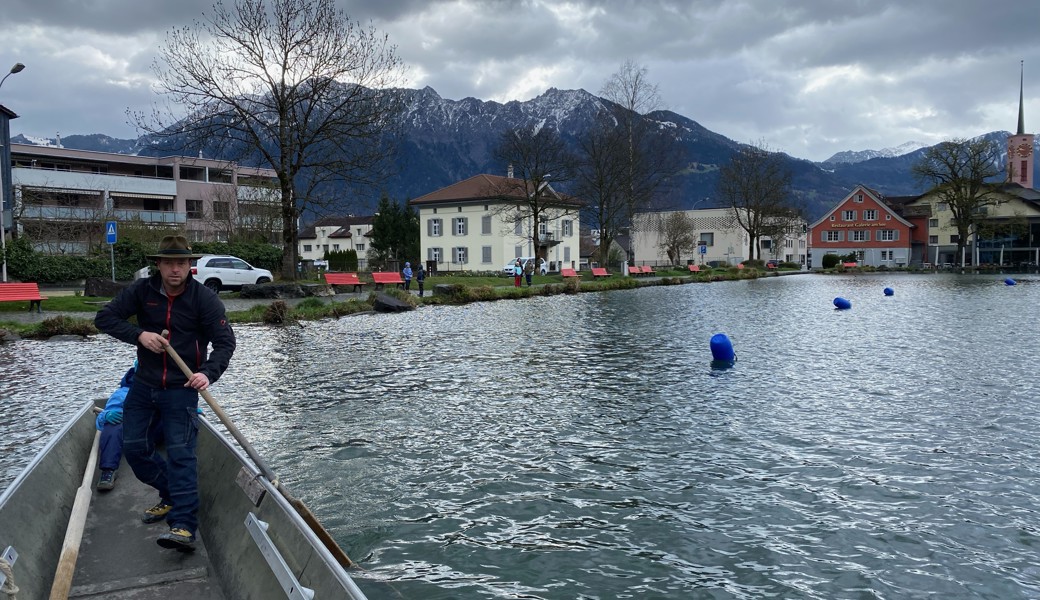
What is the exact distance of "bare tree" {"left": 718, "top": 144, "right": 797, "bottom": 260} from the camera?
269ft

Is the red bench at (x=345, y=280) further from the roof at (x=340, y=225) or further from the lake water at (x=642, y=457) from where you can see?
the roof at (x=340, y=225)

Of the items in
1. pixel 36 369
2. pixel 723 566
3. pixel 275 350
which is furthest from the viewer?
pixel 275 350

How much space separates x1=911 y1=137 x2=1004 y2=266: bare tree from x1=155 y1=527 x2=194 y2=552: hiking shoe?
88.0 metres

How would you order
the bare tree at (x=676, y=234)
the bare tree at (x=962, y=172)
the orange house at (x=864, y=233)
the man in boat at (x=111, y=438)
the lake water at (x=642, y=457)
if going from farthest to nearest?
the bare tree at (x=676, y=234) < the orange house at (x=864, y=233) < the bare tree at (x=962, y=172) < the man in boat at (x=111, y=438) < the lake water at (x=642, y=457)

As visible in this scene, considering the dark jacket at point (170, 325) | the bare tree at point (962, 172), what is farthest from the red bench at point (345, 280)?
the bare tree at point (962, 172)

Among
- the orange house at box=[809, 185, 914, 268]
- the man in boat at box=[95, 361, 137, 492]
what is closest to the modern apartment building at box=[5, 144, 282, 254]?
the man in boat at box=[95, 361, 137, 492]

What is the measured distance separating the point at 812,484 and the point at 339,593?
5463 millimetres

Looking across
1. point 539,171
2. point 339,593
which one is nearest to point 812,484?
point 339,593

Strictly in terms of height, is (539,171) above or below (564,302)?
above

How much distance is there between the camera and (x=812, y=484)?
7.29 meters

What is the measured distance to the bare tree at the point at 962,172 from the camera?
77750 mm

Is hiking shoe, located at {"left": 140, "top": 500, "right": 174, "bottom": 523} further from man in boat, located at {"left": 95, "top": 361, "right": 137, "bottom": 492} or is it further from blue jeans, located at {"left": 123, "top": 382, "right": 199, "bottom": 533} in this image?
man in boat, located at {"left": 95, "top": 361, "right": 137, "bottom": 492}

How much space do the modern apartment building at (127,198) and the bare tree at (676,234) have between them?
167 ft

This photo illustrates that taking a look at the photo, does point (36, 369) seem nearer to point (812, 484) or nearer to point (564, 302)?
point (812, 484)
